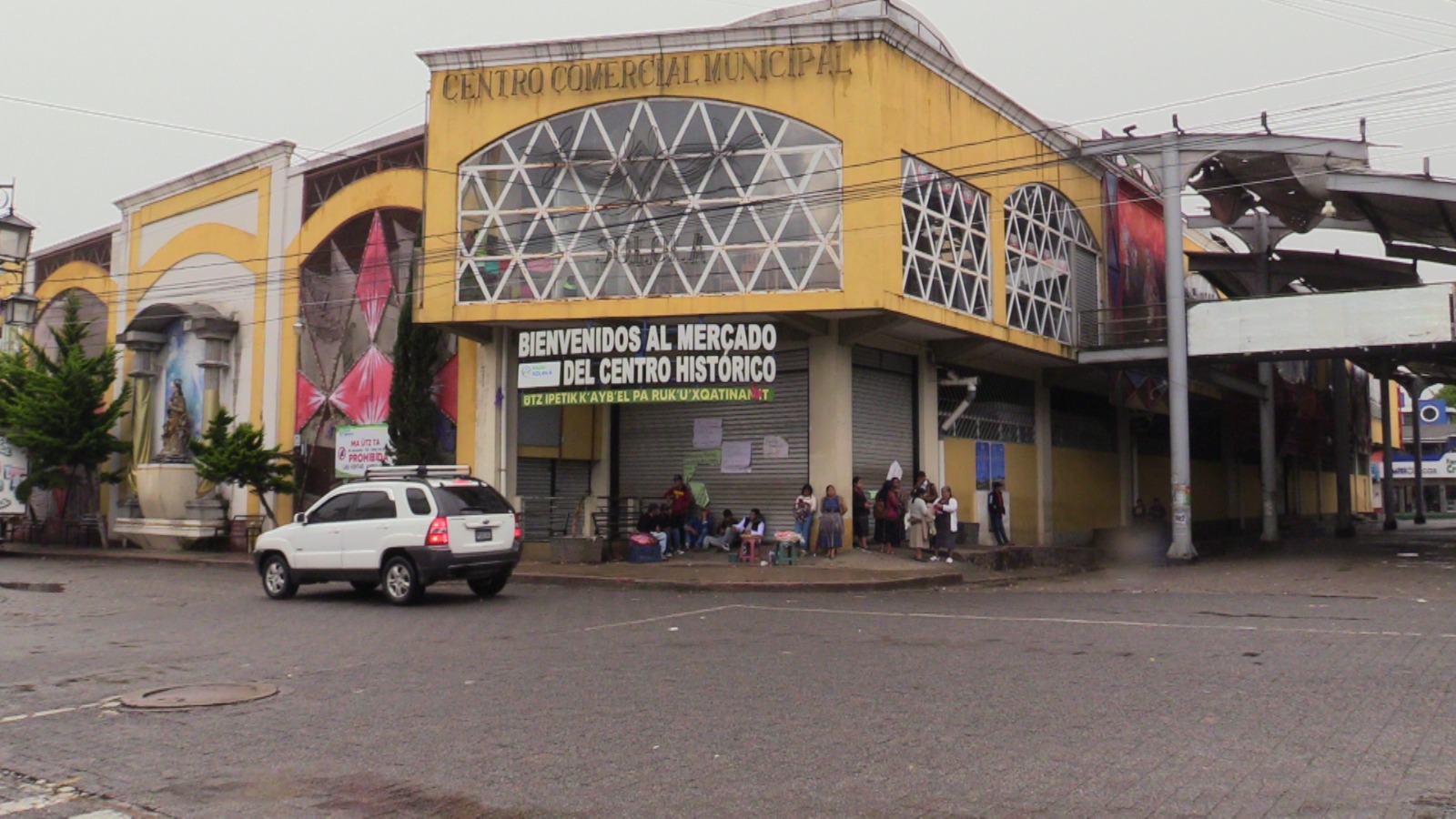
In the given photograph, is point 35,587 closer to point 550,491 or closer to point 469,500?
point 469,500

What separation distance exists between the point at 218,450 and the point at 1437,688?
2544cm

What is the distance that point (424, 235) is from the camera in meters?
23.7

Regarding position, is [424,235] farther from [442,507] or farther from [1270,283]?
[1270,283]

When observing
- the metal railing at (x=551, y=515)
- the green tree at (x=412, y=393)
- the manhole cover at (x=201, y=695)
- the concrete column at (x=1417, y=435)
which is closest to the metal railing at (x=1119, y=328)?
the metal railing at (x=551, y=515)

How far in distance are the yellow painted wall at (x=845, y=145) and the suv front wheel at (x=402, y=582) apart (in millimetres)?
7639

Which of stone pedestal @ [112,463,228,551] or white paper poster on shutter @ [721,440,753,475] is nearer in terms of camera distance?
white paper poster on shutter @ [721,440,753,475]

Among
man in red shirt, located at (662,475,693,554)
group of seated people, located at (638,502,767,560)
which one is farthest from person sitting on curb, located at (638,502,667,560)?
man in red shirt, located at (662,475,693,554)

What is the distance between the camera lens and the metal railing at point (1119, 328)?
2980 cm

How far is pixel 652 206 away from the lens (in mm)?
22422

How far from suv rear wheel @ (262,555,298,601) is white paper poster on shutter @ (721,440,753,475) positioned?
9.54 metres

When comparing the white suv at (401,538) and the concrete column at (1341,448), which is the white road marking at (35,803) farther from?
the concrete column at (1341,448)

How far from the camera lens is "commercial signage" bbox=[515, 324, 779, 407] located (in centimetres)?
2180

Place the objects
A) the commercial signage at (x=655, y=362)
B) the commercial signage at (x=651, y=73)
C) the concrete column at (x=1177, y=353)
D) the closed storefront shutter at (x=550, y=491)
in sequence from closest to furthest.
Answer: the commercial signage at (x=655, y=362) → the commercial signage at (x=651, y=73) → the closed storefront shutter at (x=550, y=491) → the concrete column at (x=1177, y=353)

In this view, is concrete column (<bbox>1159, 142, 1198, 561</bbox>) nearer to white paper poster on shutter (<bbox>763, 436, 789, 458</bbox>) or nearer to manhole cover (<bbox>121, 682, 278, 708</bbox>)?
white paper poster on shutter (<bbox>763, 436, 789, 458</bbox>)
